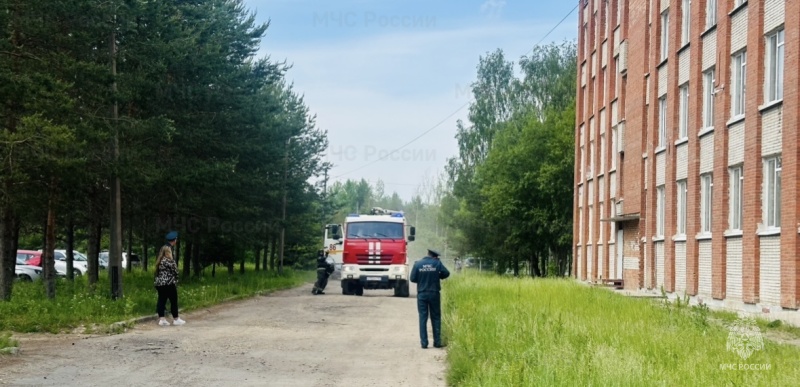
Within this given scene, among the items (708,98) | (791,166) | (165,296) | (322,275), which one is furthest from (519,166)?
(165,296)

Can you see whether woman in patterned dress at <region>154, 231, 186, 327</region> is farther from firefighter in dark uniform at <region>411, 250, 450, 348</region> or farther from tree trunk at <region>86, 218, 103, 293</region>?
tree trunk at <region>86, 218, 103, 293</region>

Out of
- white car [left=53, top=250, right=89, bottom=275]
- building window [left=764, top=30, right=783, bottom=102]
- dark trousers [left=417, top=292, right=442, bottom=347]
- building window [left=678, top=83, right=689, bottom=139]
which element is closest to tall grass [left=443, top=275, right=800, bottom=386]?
dark trousers [left=417, top=292, right=442, bottom=347]

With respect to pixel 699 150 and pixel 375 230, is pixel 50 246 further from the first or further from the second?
pixel 699 150

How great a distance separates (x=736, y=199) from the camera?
938 inches

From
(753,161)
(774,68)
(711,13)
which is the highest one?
(711,13)

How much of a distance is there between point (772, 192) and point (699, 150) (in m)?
5.44

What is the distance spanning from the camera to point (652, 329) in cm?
1366

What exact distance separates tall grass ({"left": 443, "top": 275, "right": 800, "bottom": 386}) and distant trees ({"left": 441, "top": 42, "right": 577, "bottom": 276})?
38.9m

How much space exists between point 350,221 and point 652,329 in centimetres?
2043

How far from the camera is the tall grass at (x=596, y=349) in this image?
8.84 m

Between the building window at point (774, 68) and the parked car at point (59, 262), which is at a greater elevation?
the building window at point (774, 68)

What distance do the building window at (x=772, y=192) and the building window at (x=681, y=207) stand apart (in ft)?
23.3

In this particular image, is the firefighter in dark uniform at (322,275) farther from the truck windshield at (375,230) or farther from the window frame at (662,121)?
the window frame at (662,121)

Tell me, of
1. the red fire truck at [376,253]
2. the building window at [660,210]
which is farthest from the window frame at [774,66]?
the red fire truck at [376,253]
